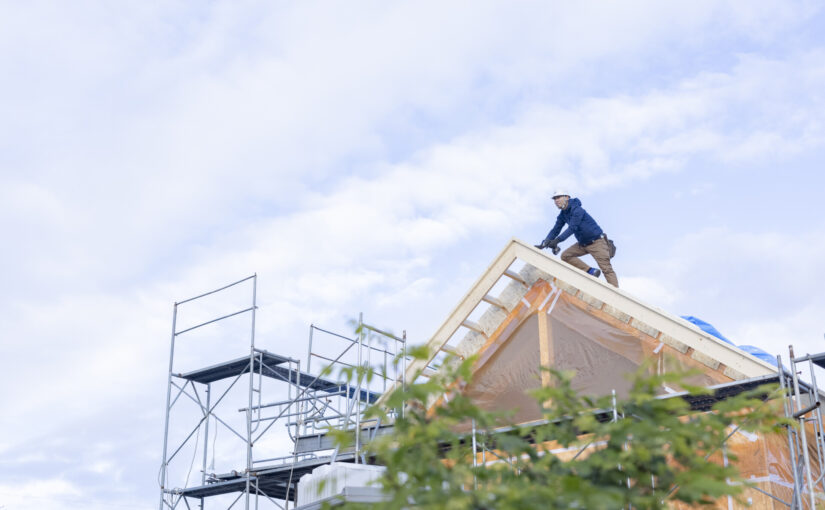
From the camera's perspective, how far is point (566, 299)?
13734 mm

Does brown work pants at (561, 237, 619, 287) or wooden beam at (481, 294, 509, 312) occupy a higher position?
brown work pants at (561, 237, 619, 287)

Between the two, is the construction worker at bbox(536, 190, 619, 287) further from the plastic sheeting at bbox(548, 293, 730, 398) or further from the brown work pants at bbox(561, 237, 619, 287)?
the plastic sheeting at bbox(548, 293, 730, 398)

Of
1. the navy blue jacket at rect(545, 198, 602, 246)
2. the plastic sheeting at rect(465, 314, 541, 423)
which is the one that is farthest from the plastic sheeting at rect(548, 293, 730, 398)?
the navy blue jacket at rect(545, 198, 602, 246)

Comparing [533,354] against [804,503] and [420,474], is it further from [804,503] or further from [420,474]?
[420,474]

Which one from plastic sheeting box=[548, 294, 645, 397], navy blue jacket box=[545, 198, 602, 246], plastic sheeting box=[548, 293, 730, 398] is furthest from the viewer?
navy blue jacket box=[545, 198, 602, 246]

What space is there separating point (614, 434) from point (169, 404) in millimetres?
14798

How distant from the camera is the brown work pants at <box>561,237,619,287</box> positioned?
1425cm

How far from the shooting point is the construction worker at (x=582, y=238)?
14367 mm

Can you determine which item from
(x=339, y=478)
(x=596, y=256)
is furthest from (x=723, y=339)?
(x=339, y=478)

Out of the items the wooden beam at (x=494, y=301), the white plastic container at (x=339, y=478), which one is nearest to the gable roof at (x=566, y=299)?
the wooden beam at (x=494, y=301)

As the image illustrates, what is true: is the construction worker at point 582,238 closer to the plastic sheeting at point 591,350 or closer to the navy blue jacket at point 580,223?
the navy blue jacket at point 580,223

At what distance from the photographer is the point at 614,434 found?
586 cm

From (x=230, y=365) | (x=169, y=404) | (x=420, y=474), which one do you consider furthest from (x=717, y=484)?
(x=169, y=404)

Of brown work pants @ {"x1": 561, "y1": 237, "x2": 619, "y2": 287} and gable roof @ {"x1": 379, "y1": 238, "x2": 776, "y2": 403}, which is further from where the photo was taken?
brown work pants @ {"x1": 561, "y1": 237, "x2": 619, "y2": 287}
